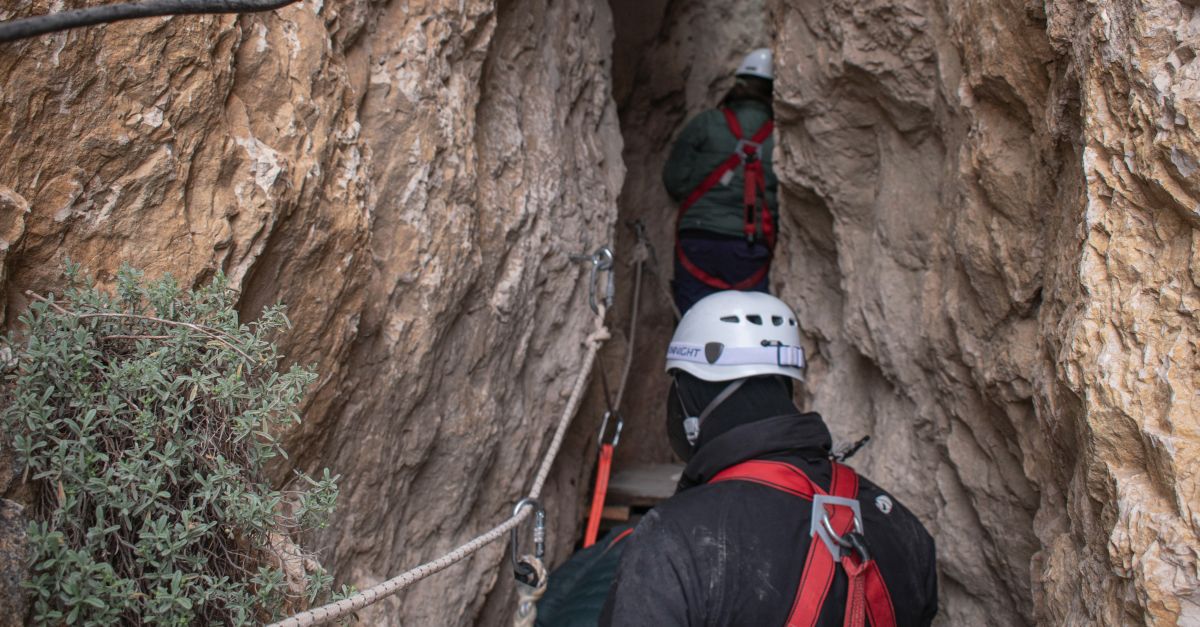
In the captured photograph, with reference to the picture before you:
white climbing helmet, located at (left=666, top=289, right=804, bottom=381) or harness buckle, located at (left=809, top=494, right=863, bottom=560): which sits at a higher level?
white climbing helmet, located at (left=666, top=289, right=804, bottom=381)

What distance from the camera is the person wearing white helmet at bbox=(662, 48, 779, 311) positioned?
17.6 ft

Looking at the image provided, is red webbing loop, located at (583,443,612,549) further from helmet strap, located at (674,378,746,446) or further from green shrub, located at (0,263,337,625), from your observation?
green shrub, located at (0,263,337,625)

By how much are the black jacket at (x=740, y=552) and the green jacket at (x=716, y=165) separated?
2.95m

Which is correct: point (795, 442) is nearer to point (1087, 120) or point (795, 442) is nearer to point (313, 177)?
point (1087, 120)

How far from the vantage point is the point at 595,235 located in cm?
395

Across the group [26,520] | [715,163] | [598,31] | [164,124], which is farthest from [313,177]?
[715,163]

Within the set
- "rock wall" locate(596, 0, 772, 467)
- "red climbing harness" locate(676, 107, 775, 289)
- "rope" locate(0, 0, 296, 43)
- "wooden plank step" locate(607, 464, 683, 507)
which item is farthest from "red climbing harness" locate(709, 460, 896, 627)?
"red climbing harness" locate(676, 107, 775, 289)

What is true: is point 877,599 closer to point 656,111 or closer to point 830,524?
point 830,524

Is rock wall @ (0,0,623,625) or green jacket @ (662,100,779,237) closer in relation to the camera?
rock wall @ (0,0,623,625)

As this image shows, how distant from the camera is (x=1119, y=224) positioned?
173 cm

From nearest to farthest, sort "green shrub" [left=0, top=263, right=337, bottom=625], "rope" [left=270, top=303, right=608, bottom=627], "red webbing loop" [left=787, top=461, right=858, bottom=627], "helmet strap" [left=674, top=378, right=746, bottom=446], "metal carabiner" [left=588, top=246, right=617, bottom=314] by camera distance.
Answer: "green shrub" [left=0, top=263, right=337, bottom=625] < "rope" [left=270, top=303, right=608, bottom=627] < "red webbing loop" [left=787, top=461, right=858, bottom=627] < "helmet strap" [left=674, top=378, right=746, bottom=446] < "metal carabiner" [left=588, top=246, right=617, bottom=314]

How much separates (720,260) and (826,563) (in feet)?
10.7

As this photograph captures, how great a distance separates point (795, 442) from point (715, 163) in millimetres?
3157

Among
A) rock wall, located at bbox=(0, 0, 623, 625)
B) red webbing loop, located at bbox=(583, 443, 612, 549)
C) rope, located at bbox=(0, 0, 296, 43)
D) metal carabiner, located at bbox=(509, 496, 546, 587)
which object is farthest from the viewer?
red webbing loop, located at bbox=(583, 443, 612, 549)
